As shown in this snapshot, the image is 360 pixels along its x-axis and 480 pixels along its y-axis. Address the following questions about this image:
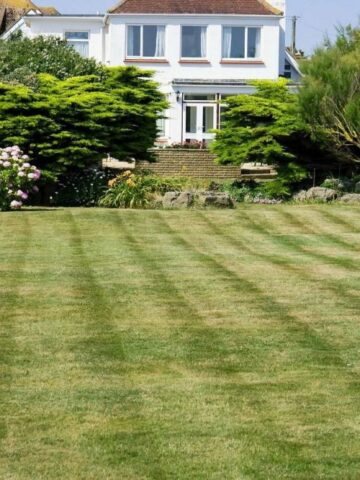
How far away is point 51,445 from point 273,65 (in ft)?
162

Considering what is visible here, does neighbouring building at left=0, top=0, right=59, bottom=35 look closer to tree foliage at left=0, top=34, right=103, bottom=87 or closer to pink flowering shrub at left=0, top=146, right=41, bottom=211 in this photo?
tree foliage at left=0, top=34, right=103, bottom=87

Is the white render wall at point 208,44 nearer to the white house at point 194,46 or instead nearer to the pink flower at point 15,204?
the white house at point 194,46

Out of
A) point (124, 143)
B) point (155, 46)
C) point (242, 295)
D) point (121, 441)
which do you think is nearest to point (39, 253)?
point (242, 295)

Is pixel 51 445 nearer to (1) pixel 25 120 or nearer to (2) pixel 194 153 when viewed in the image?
(1) pixel 25 120

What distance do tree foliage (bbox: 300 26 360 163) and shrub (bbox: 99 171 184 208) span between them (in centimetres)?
530

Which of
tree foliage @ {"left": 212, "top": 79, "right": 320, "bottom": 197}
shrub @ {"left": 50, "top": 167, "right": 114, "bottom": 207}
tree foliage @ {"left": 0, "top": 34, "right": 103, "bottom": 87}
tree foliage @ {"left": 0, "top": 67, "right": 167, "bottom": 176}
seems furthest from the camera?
tree foliage @ {"left": 0, "top": 34, "right": 103, "bottom": 87}

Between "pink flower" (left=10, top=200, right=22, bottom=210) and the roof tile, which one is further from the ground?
the roof tile

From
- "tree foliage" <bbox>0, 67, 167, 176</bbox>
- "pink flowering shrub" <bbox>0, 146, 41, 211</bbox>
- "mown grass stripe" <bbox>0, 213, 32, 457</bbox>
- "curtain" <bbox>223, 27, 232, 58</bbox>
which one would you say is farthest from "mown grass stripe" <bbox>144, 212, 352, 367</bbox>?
"curtain" <bbox>223, 27, 232, 58</bbox>

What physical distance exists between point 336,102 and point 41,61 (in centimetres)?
1294

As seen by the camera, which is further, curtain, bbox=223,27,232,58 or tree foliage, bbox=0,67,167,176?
curtain, bbox=223,27,232,58

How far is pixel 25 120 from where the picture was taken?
1216 inches

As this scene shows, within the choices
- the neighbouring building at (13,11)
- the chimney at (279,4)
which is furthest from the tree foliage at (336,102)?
the neighbouring building at (13,11)

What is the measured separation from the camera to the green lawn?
840 cm

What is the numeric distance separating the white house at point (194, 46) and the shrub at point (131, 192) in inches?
973
